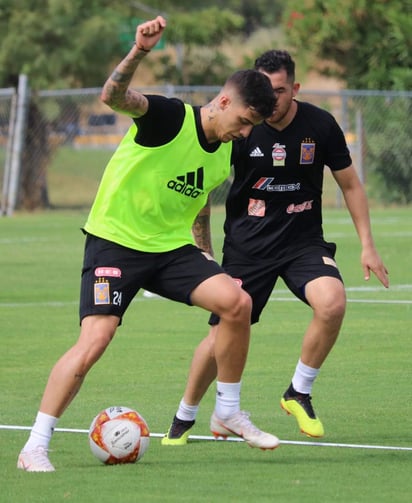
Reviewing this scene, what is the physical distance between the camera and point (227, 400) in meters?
7.66

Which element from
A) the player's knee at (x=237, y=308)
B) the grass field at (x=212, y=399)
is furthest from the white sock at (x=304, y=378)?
the player's knee at (x=237, y=308)

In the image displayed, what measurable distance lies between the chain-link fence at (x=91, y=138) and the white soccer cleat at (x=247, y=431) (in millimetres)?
23256

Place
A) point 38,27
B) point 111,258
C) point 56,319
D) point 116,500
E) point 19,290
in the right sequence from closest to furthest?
point 116,500 → point 111,258 → point 56,319 → point 19,290 → point 38,27

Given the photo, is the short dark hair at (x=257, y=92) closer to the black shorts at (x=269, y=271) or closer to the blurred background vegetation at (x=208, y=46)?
the black shorts at (x=269, y=271)

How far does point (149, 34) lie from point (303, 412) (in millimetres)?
2549

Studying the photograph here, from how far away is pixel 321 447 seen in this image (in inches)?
309

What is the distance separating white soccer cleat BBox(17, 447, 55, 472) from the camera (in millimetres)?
7012

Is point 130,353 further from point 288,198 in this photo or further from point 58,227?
point 58,227

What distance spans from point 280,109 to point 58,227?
19.4 meters

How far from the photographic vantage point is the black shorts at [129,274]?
7.31 metres

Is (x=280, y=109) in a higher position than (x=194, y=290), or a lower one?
higher

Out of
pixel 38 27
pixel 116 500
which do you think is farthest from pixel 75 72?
pixel 116 500

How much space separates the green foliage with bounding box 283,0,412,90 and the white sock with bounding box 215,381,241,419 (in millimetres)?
27149

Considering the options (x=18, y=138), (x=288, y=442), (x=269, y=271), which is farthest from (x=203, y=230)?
(x=18, y=138)
